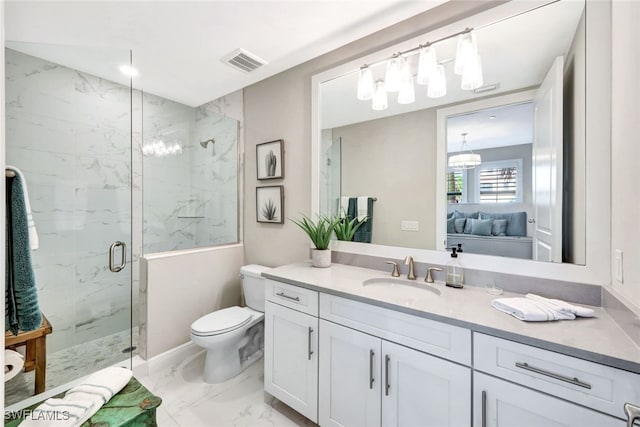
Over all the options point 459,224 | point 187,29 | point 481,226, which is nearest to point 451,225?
point 459,224

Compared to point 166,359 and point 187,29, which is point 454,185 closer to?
point 187,29

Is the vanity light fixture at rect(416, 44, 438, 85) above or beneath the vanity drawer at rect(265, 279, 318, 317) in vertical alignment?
above

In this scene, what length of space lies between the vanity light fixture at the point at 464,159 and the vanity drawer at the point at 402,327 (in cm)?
93

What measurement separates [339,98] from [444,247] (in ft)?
→ 4.25

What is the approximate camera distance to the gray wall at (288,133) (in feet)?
6.75

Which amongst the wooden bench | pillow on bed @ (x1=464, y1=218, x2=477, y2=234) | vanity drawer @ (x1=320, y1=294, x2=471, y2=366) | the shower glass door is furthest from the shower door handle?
pillow on bed @ (x1=464, y1=218, x2=477, y2=234)

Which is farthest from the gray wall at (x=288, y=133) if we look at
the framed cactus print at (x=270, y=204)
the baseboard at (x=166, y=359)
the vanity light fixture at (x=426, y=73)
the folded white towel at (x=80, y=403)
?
the folded white towel at (x=80, y=403)

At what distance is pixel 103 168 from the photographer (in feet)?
6.39

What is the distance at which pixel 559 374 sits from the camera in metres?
0.88

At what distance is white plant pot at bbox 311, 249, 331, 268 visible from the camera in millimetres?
1915

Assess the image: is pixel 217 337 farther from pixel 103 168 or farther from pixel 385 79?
pixel 385 79

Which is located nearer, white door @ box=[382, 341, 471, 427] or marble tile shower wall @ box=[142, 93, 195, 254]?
white door @ box=[382, 341, 471, 427]

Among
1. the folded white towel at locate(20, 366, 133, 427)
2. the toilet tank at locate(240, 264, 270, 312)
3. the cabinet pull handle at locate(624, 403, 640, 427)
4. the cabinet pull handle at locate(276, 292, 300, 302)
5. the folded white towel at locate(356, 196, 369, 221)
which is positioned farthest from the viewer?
the toilet tank at locate(240, 264, 270, 312)

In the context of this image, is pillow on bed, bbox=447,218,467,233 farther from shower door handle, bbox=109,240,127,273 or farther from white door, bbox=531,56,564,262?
shower door handle, bbox=109,240,127,273
